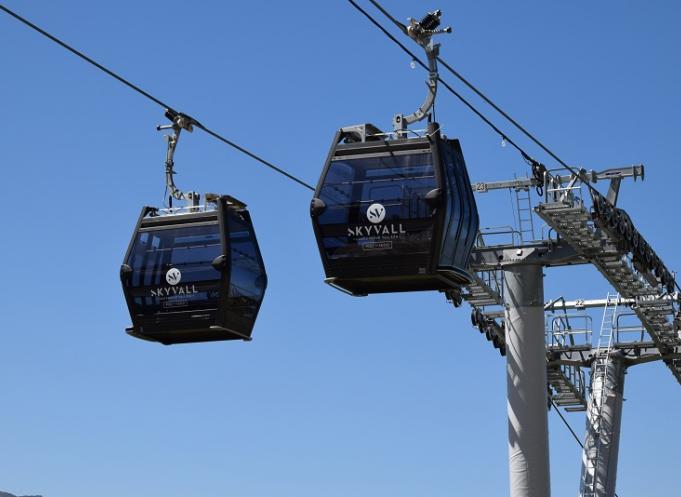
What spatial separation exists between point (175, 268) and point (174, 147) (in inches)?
64.3

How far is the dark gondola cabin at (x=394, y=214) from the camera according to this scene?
16.7 meters

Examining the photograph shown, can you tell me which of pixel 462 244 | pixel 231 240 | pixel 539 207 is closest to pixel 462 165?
pixel 462 244

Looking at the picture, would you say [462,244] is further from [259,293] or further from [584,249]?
[584,249]

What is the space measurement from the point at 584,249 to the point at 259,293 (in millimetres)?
8069

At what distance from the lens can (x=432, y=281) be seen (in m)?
17.0

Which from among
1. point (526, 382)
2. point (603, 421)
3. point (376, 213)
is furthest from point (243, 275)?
point (603, 421)

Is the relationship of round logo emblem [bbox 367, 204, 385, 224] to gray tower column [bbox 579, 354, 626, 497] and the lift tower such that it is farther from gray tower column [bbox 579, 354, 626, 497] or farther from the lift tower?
gray tower column [bbox 579, 354, 626, 497]

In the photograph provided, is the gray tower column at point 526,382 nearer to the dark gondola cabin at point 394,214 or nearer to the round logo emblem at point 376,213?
the dark gondola cabin at point 394,214

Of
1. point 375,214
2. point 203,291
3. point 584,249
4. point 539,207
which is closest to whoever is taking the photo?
point 375,214

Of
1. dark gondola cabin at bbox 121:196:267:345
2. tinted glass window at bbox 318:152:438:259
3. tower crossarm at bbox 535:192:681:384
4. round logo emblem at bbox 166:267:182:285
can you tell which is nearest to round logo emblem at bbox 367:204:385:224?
tinted glass window at bbox 318:152:438:259

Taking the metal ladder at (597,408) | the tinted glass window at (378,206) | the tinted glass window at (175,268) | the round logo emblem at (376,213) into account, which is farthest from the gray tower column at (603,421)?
the round logo emblem at (376,213)

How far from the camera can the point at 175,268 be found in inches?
Result: 734

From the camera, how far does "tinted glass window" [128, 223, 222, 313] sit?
18484 millimetres

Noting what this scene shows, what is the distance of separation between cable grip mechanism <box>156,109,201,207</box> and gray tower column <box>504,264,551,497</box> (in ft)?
29.5
